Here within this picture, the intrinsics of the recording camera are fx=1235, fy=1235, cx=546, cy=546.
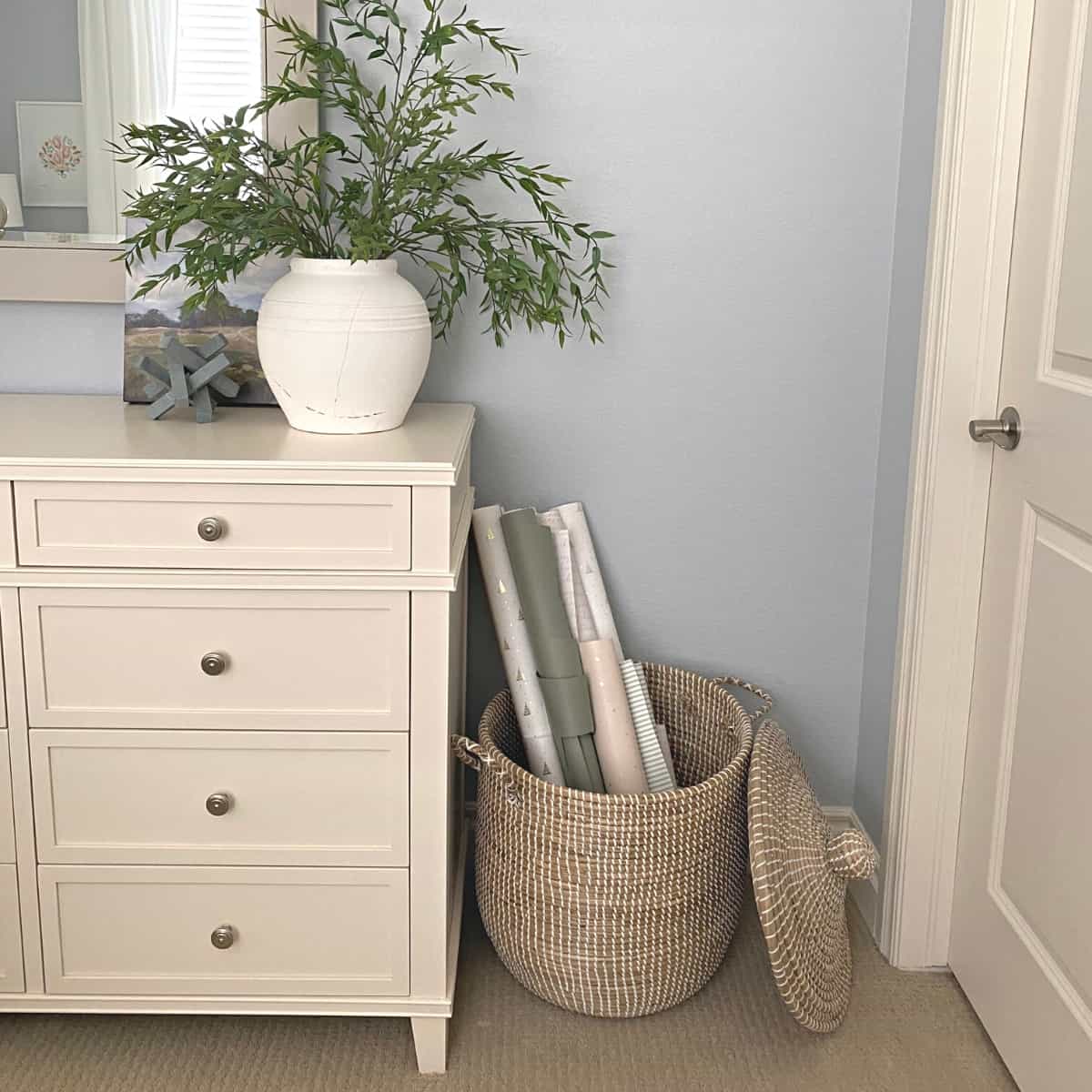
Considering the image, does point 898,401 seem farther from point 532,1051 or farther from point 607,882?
point 532,1051

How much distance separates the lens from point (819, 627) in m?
2.31

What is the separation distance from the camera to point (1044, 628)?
1.73 meters

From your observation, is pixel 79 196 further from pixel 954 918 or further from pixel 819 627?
pixel 954 918

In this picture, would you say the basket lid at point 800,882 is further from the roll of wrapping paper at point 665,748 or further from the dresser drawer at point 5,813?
A: the dresser drawer at point 5,813

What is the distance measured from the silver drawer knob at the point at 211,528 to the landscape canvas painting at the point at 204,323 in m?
0.44

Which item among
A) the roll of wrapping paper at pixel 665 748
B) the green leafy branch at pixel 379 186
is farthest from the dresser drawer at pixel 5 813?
the roll of wrapping paper at pixel 665 748

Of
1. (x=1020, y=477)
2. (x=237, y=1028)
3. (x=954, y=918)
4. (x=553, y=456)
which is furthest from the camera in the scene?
(x=553, y=456)

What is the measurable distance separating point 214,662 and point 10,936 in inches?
20.9

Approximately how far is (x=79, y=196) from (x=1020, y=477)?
5.10 feet

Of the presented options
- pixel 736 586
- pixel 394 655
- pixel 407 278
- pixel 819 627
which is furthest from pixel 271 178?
pixel 819 627

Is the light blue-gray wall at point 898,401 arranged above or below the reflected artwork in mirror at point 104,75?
below

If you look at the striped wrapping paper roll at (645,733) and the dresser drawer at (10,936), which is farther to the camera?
the striped wrapping paper roll at (645,733)

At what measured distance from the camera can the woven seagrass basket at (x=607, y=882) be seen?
187 centimetres

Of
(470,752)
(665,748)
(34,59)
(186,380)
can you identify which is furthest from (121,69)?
(665,748)
